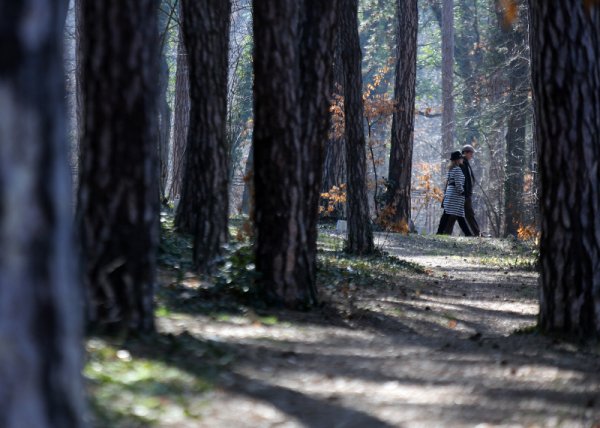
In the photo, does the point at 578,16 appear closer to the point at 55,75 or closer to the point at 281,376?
the point at 281,376

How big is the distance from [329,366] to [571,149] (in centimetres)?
239

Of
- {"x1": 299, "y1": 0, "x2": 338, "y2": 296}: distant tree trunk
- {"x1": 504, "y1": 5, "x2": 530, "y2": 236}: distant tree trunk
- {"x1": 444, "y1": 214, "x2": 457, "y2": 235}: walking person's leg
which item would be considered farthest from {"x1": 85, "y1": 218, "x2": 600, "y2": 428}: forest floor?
{"x1": 504, "y1": 5, "x2": 530, "y2": 236}: distant tree trunk

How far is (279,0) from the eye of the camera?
7277 mm

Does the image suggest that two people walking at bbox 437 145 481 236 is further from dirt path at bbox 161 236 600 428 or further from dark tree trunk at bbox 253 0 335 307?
dark tree trunk at bbox 253 0 335 307

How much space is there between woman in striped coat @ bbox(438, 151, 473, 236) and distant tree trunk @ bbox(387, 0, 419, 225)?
99 centimetres

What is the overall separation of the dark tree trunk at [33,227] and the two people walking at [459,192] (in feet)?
63.4

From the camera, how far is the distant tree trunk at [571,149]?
6578mm

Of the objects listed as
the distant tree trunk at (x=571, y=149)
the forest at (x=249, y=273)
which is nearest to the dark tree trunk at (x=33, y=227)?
the forest at (x=249, y=273)

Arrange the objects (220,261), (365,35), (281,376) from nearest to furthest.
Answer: (281,376)
(220,261)
(365,35)

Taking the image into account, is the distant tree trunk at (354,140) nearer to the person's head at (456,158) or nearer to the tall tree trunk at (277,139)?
the tall tree trunk at (277,139)

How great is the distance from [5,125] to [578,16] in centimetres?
536

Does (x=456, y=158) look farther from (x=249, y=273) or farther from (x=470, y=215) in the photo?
(x=249, y=273)

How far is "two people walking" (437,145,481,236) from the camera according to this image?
21672mm

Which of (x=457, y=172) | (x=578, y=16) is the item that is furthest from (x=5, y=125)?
(x=457, y=172)
